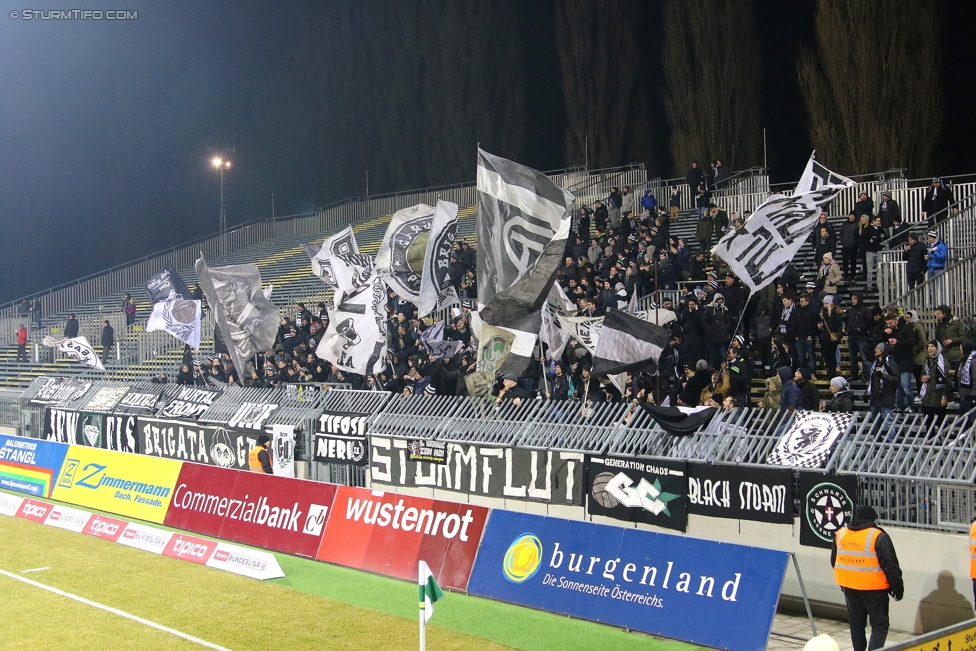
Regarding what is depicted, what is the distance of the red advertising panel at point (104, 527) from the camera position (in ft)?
56.7

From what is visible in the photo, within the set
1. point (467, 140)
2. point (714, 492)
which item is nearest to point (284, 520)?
point (714, 492)

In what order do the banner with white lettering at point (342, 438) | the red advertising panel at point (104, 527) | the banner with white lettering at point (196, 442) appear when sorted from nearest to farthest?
1. the red advertising panel at point (104, 527)
2. the banner with white lettering at point (342, 438)
3. the banner with white lettering at point (196, 442)

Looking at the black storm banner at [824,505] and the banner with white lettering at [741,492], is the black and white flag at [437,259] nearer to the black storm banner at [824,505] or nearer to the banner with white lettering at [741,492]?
the banner with white lettering at [741,492]

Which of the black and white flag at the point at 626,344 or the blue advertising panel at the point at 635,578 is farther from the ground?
the black and white flag at the point at 626,344

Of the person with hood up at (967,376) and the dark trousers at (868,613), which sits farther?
the person with hood up at (967,376)

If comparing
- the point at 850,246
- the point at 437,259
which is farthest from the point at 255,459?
the point at 850,246

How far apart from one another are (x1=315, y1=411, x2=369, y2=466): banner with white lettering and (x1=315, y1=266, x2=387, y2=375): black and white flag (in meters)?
1.25

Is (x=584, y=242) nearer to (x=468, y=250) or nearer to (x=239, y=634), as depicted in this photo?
(x=468, y=250)

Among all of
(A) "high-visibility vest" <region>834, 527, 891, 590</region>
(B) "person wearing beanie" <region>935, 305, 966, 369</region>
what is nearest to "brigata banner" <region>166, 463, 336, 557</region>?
(A) "high-visibility vest" <region>834, 527, 891, 590</region>

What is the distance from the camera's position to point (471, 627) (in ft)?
38.3

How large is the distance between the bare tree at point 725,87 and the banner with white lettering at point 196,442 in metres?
22.6

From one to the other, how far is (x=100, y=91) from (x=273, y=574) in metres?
45.0

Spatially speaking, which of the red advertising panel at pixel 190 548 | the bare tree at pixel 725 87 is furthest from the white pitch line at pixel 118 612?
the bare tree at pixel 725 87

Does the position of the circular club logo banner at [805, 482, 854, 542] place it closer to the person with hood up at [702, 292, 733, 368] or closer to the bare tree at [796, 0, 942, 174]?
the person with hood up at [702, 292, 733, 368]
